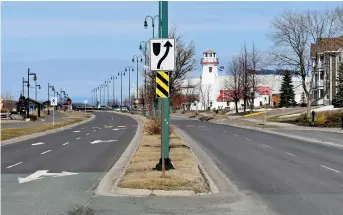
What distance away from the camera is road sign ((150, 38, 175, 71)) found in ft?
43.9

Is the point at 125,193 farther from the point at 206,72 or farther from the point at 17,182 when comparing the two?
the point at 206,72

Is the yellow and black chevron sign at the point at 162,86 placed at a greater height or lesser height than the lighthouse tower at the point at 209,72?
lesser

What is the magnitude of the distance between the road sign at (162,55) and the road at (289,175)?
3.50 m

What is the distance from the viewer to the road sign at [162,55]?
527 inches

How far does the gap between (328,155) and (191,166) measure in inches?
344

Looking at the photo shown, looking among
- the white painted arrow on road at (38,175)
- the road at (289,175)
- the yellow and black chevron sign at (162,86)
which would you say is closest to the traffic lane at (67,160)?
the white painted arrow on road at (38,175)

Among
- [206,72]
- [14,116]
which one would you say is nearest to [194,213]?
[14,116]

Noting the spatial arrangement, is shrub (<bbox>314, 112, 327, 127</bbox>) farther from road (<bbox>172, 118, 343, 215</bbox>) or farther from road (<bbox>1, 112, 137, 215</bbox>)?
road (<bbox>1, 112, 137, 215</bbox>)

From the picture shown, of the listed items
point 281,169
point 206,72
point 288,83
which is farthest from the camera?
point 206,72

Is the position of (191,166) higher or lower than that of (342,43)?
lower

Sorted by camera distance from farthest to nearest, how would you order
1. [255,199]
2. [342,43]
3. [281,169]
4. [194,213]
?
[342,43], [281,169], [255,199], [194,213]

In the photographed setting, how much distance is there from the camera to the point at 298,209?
984 cm

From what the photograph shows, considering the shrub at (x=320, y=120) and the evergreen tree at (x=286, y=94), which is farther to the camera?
the evergreen tree at (x=286, y=94)

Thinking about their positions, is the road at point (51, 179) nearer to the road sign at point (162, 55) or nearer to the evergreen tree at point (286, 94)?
the road sign at point (162, 55)
